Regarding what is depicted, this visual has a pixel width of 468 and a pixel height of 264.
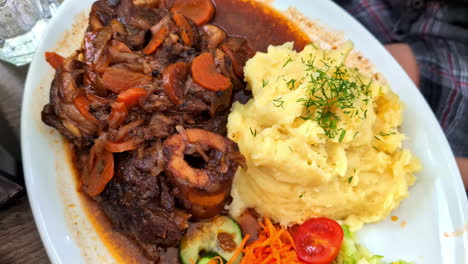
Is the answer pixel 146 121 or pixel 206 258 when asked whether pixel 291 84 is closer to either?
pixel 146 121

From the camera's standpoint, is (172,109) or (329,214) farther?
(329,214)

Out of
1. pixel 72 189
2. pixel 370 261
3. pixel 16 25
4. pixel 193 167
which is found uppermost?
pixel 16 25

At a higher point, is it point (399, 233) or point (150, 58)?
point (150, 58)

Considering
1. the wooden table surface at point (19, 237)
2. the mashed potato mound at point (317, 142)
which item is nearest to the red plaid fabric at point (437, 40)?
the mashed potato mound at point (317, 142)

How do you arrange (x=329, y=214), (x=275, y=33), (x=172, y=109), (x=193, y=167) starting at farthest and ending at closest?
(x=275, y=33)
(x=329, y=214)
(x=172, y=109)
(x=193, y=167)

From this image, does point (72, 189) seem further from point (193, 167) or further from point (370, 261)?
point (370, 261)

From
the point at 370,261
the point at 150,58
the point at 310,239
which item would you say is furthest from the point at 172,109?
the point at 370,261

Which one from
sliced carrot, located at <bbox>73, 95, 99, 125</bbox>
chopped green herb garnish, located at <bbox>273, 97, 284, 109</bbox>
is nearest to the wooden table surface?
sliced carrot, located at <bbox>73, 95, 99, 125</bbox>

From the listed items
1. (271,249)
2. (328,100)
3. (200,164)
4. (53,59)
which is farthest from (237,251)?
(53,59)
